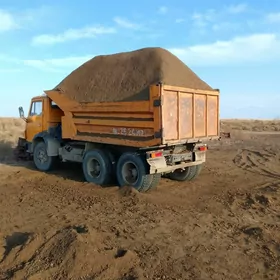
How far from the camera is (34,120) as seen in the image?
11508 millimetres

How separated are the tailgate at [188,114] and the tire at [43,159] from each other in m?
4.80

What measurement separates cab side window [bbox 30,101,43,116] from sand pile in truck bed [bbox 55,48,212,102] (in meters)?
1.32

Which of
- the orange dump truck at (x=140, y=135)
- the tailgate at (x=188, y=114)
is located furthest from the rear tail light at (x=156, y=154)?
the tailgate at (x=188, y=114)

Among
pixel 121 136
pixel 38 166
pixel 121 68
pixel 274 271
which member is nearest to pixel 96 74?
pixel 121 68

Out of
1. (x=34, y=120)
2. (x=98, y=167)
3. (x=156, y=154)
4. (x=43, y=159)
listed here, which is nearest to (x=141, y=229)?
(x=156, y=154)

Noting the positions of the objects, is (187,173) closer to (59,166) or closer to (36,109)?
(59,166)

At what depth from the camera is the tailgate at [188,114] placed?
7.61 metres

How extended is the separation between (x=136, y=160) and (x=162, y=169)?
64 cm

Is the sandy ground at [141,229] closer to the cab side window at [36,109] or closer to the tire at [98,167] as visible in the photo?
the tire at [98,167]

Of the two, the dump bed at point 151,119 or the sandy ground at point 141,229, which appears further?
the dump bed at point 151,119

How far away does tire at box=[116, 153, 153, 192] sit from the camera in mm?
8047

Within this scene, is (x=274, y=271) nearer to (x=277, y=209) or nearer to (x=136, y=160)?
(x=277, y=209)

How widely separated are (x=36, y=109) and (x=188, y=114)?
560cm

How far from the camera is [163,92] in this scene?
24.3 ft
